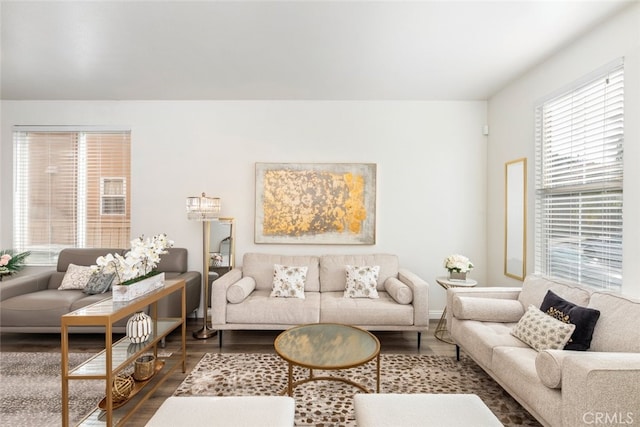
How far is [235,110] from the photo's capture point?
13.1 feet

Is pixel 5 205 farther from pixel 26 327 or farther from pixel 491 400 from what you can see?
pixel 491 400

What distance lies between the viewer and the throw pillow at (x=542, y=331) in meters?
1.98

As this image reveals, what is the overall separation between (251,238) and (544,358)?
317cm

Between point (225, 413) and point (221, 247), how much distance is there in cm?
267

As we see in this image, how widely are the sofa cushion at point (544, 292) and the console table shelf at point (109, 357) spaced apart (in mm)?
2988

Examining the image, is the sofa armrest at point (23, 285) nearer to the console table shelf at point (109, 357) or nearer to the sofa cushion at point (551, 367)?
the console table shelf at point (109, 357)

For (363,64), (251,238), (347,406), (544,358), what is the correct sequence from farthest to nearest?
(251,238) < (363,64) < (347,406) < (544,358)

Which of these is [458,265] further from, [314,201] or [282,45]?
[282,45]

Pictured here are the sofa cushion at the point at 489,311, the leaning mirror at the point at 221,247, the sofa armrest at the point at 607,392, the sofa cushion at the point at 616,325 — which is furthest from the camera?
the leaning mirror at the point at 221,247

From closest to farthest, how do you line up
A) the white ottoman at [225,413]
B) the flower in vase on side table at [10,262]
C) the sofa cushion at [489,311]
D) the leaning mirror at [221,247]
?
the white ottoman at [225,413]
the sofa cushion at [489,311]
the flower in vase on side table at [10,262]
the leaning mirror at [221,247]

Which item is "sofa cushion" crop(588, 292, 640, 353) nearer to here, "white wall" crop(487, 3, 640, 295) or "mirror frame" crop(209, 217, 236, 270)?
"white wall" crop(487, 3, 640, 295)

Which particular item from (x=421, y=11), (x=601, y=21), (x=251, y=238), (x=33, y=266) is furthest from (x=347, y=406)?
(x=33, y=266)

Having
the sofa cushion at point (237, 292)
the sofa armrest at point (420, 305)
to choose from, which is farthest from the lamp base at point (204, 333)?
the sofa armrest at point (420, 305)

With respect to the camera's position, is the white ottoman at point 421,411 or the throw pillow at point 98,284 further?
the throw pillow at point 98,284
